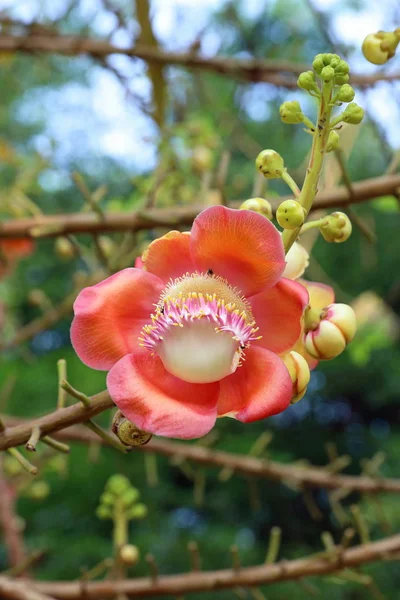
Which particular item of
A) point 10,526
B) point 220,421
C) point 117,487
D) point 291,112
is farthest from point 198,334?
point 220,421

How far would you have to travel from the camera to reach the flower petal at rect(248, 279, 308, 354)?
0.34m

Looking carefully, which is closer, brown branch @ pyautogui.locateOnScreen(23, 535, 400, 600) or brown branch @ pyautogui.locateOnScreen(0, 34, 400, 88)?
brown branch @ pyautogui.locateOnScreen(23, 535, 400, 600)

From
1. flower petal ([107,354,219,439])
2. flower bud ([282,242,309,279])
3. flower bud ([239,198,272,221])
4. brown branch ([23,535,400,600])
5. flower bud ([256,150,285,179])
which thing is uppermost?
flower bud ([256,150,285,179])

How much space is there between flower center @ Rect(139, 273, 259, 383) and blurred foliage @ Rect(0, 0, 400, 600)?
2.25 ft

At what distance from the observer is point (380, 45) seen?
1.27ft

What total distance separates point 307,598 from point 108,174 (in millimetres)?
2798

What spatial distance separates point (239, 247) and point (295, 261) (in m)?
0.03

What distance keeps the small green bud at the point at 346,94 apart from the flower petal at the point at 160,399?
0.47 feet

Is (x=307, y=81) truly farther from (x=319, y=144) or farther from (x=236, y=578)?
(x=236, y=578)

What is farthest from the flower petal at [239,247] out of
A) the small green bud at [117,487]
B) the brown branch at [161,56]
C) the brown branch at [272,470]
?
the brown branch at [161,56]

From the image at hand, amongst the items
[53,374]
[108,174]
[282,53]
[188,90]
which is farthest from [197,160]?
[108,174]

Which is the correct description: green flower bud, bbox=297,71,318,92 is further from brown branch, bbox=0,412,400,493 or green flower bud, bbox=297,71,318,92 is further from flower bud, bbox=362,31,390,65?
brown branch, bbox=0,412,400,493

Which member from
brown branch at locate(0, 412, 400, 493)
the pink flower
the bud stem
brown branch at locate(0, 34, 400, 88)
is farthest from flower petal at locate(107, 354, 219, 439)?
brown branch at locate(0, 34, 400, 88)

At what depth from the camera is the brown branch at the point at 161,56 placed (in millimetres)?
956
